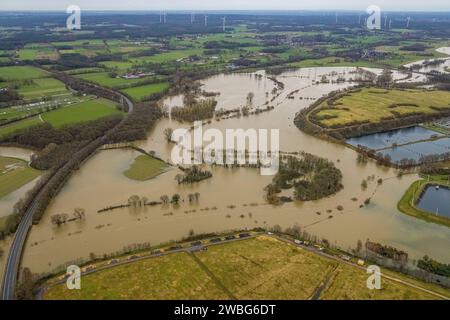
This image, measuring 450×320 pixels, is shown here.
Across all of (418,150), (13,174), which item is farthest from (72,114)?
(418,150)

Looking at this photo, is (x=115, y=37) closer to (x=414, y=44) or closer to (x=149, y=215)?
(x=414, y=44)

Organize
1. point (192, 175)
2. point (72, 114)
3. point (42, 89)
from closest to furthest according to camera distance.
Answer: point (192, 175)
point (72, 114)
point (42, 89)

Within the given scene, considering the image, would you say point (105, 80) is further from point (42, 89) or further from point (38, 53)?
point (38, 53)

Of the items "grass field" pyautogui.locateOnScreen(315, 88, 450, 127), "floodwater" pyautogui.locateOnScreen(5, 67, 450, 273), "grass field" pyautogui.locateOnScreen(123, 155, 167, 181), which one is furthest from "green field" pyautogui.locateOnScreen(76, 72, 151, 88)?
"grass field" pyautogui.locateOnScreen(315, 88, 450, 127)

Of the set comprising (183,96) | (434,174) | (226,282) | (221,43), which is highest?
(221,43)

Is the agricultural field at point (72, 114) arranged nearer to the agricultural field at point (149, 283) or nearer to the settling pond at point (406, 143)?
the agricultural field at point (149, 283)

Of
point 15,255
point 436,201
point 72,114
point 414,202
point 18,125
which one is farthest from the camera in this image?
point 72,114

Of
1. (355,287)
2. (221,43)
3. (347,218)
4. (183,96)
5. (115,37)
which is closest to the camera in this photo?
(355,287)

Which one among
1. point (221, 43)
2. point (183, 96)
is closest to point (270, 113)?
point (183, 96)

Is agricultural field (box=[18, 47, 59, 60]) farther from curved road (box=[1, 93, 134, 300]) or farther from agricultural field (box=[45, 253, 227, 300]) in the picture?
agricultural field (box=[45, 253, 227, 300])
